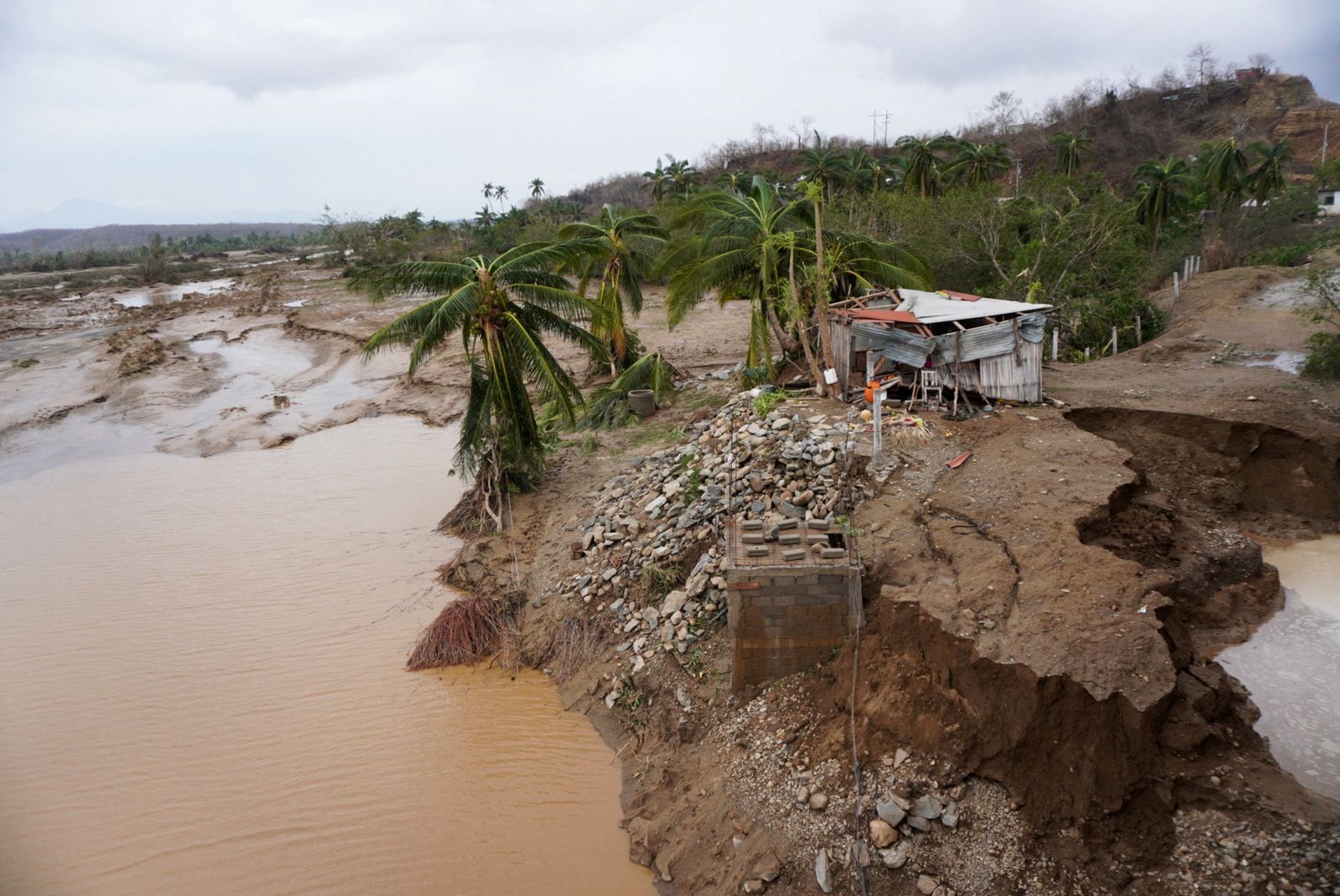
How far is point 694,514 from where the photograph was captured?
32.3 feet

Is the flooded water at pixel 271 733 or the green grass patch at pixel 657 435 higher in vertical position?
the green grass patch at pixel 657 435

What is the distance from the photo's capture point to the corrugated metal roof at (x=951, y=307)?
11773mm

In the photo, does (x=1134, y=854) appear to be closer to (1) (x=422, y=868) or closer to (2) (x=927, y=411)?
(1) (x=422, y=868)

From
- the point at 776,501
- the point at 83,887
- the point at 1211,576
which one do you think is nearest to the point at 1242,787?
the point at 1211,576

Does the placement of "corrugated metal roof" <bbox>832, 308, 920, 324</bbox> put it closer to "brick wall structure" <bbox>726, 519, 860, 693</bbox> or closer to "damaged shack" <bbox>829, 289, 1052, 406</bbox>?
"damaged shack" <bbox>829, 289, 1052, 406</bbox>

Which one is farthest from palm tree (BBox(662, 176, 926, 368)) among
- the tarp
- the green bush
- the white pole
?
the green bush

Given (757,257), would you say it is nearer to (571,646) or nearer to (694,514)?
(694,514)

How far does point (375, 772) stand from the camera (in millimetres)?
8055

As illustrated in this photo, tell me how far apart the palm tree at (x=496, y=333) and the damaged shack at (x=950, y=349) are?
4579mm

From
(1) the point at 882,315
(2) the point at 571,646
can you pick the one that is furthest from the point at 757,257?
(2) the point at 571,646

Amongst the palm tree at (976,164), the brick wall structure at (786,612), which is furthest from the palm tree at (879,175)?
the brick wall structure at (786,612)

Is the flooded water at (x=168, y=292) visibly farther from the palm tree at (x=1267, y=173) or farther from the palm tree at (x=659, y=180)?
the palm tree at (x=1267, y=173)

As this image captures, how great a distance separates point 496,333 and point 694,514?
4.47m

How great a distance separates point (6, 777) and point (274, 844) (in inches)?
152
